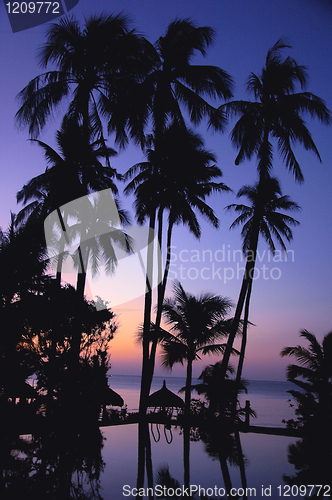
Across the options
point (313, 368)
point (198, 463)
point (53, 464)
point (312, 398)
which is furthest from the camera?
point (313, 368)

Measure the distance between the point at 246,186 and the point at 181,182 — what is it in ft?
14.5

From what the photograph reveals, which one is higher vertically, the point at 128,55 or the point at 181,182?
the point at 128,55

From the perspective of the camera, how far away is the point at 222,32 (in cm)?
1320

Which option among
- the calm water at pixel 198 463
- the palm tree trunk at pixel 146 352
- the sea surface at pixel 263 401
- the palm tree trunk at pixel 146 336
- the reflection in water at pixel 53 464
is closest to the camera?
the reflection in water at pixel 53 464

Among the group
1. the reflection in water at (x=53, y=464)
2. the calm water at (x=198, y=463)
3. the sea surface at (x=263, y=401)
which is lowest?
the sea surface at (x=263, y=401)

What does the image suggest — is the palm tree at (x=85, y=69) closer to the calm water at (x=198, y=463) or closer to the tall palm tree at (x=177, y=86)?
the tall palm tree at (x=177, y=86)

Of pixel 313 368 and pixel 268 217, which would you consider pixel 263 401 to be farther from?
pixel 313 368

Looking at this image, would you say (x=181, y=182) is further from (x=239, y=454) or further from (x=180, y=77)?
(x=239, y=454)

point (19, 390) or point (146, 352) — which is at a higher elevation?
point (146, 352)

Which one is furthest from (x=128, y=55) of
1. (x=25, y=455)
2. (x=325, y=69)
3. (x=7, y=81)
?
(x=25, y=455)

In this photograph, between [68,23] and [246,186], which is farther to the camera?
[246,186]

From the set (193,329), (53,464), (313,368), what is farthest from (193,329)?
(53,464)

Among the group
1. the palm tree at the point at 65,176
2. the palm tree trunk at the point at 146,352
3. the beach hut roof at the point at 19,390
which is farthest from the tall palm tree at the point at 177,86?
the beach hut roof at the point at 19,390

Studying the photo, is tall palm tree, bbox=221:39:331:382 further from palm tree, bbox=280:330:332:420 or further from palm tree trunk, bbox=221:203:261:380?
palm tree, bbox=280:330:332:420
